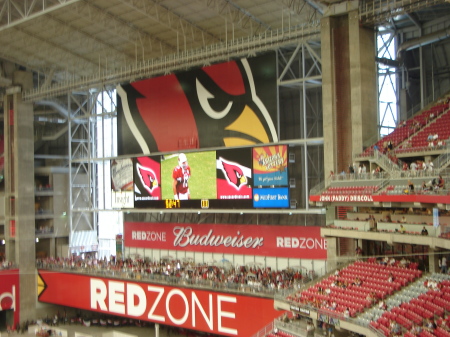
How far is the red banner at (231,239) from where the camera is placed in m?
30.1

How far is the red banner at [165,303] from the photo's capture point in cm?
2727

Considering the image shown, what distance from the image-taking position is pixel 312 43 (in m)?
28.7

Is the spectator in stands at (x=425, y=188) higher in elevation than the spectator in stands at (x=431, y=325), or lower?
higher

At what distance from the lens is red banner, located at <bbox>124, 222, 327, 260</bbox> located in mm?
30109

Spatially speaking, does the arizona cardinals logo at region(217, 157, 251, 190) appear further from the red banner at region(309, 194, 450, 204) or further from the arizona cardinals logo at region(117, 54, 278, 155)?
the red banner at region(309, 194, 450, 204)

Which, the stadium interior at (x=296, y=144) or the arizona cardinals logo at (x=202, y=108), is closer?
the stadium interior at (x=296, y=144)

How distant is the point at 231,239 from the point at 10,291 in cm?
1725

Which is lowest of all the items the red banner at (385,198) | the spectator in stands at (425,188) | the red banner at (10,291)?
the red banner at (10,291)

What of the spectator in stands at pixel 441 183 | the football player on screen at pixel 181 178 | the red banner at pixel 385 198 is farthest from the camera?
the football player on screen at pixel 181 178

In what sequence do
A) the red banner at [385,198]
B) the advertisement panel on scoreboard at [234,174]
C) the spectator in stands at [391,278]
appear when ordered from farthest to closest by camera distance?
the advertisement panel on scoreboard at [234,174] → the spectator in stands at [391,278] → the red banner at [385,198]

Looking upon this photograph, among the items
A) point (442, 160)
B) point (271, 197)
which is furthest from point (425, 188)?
point (271, 197)

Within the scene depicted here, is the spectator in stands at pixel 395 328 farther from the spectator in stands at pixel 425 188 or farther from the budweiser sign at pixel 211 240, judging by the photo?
the budweiser sign at pixel 211 240

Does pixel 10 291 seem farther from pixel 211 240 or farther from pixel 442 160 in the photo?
pixel 442 160

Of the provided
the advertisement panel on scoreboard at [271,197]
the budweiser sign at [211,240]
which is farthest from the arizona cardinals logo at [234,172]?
the budweiser sign at [211,240]
